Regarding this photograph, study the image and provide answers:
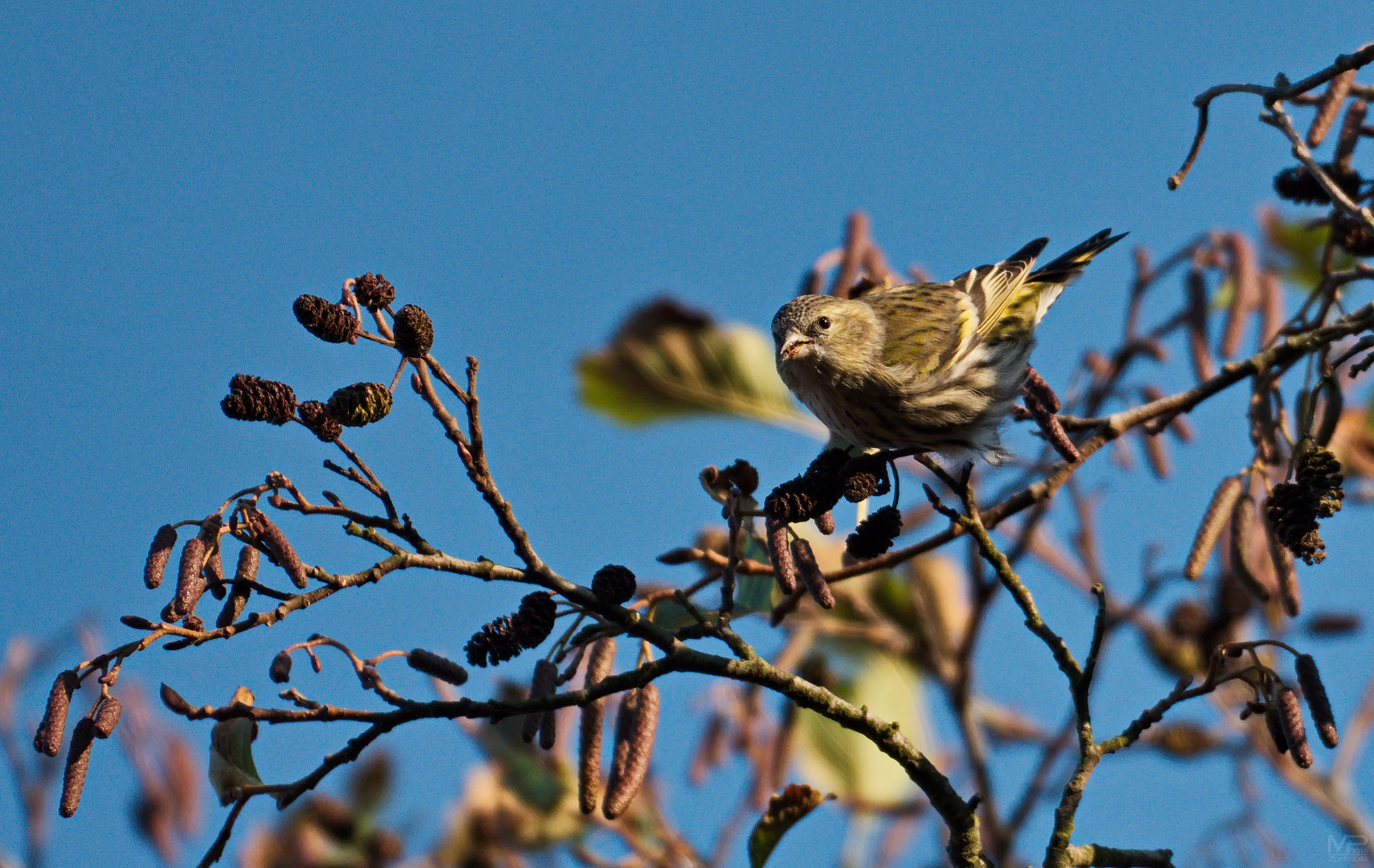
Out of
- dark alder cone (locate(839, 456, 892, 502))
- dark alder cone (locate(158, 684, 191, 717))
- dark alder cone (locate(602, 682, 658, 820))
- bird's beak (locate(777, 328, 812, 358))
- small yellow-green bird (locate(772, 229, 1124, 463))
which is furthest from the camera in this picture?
bird's beak (locate(777, 328, 812, 358))

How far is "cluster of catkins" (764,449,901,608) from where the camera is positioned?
93.7 inches

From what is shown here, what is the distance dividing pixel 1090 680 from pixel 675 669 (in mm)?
691

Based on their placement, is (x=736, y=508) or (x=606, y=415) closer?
(x=736, y=508)

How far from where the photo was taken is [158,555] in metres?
1.96

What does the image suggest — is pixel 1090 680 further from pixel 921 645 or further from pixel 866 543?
pixel 921 645

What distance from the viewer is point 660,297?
4574mm

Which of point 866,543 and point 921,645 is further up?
point 921,645

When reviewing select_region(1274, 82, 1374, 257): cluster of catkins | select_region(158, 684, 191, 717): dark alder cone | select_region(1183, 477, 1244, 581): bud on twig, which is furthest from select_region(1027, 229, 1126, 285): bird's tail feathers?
select_region(158, 684, 191, 717): dark alder cone

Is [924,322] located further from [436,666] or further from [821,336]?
[436,666]

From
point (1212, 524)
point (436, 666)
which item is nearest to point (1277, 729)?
point (1212, 524)

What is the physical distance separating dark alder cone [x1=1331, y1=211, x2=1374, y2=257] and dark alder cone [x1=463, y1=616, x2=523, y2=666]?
218 centimetres

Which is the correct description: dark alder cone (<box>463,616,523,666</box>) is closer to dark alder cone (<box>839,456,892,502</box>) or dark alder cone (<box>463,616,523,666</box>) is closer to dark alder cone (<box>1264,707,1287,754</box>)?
dark alder cone (<box>839,456,892,502</box>)

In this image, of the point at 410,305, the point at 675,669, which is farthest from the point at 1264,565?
the point at 410,305

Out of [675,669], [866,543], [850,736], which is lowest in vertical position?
[675,669]
